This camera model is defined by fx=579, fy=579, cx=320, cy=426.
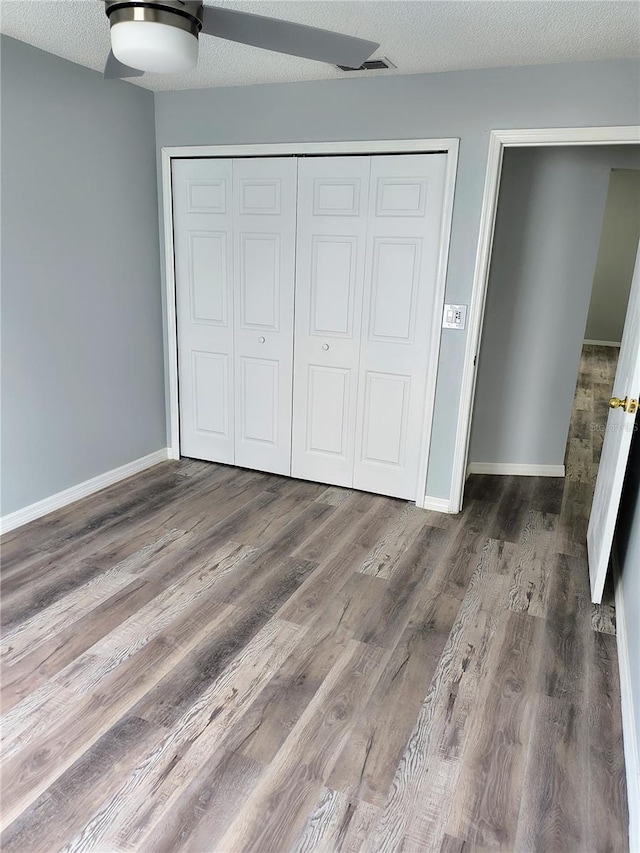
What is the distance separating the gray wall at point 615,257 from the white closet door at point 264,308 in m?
5.55

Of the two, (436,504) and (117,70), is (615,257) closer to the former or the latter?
(436,504)

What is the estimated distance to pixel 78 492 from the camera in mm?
3479

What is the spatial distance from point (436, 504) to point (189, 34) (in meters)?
2.65

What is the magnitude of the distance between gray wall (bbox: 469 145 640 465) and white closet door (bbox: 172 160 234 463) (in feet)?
5.75

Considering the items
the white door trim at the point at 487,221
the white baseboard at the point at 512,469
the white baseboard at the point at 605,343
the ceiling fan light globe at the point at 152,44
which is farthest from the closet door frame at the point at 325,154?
the white baseboard at the point at 605,343

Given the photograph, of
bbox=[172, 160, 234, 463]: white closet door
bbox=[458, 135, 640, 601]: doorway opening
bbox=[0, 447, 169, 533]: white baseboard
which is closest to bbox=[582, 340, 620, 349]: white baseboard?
bbox=[458, 135, 640, 601]: doorway opening

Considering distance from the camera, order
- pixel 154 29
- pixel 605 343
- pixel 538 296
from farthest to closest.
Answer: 1. pixel 605 343
2. pixel 538 296
3. pixel 154 29

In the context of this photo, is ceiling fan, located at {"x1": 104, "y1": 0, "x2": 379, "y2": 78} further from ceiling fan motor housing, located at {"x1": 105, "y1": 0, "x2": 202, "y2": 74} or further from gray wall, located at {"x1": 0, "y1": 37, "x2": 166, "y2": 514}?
gray wall, located at {"x1": 0, "y1": 37, "x2": 166, "y2": 514}

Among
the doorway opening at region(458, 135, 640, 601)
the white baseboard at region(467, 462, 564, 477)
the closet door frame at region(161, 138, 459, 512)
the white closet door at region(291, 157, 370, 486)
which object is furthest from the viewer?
the white baseboard at region(467, 462, 564, 477)

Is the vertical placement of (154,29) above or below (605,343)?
above

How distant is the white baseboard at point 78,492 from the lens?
3100 mm

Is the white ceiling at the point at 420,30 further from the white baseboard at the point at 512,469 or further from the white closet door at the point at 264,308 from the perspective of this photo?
the white baseboard at the point at 512,469

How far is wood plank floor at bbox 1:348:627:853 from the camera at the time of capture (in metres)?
1.58

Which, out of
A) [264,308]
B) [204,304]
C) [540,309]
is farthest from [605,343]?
[204,304]
